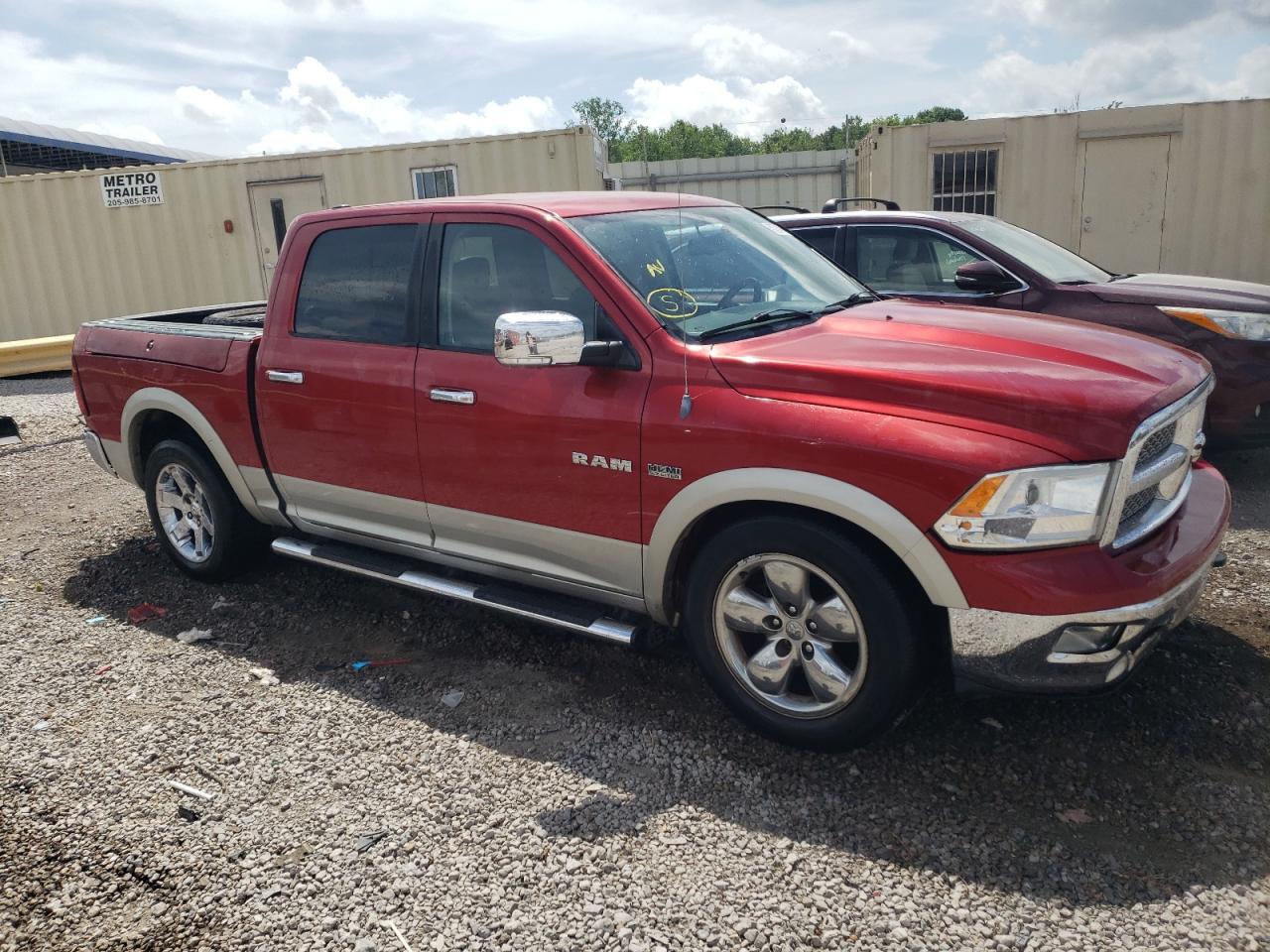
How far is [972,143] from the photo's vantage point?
40.1ft

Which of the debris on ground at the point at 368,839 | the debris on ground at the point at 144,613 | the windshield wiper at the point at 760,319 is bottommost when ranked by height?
the debris on ground at the point at 144,613

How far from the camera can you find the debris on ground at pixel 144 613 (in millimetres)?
4852

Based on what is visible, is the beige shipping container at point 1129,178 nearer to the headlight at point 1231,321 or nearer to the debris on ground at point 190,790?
the headlight at point 1231,321

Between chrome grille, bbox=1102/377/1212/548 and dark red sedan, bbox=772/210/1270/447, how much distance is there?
2.63 m

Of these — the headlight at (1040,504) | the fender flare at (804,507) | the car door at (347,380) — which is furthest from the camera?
the car door at (347,380)

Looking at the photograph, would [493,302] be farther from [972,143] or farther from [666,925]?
[972,143]

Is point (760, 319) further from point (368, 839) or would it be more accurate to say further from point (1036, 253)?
point (1036, 253)

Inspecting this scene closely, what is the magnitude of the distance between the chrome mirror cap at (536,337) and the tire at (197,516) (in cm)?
245

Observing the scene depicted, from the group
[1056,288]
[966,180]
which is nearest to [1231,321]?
[1056,288]

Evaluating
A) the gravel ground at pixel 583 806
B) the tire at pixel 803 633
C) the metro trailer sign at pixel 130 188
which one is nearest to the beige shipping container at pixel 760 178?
the metro trailer sign at pixel 130 188

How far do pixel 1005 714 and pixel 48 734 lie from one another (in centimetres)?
350

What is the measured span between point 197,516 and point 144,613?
0.57 meters

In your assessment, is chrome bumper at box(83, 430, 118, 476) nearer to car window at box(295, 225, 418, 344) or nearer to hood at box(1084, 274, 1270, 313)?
car window at box(295, 225, 418, 344)

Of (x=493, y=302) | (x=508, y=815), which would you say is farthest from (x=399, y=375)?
(x=508, y=815)
